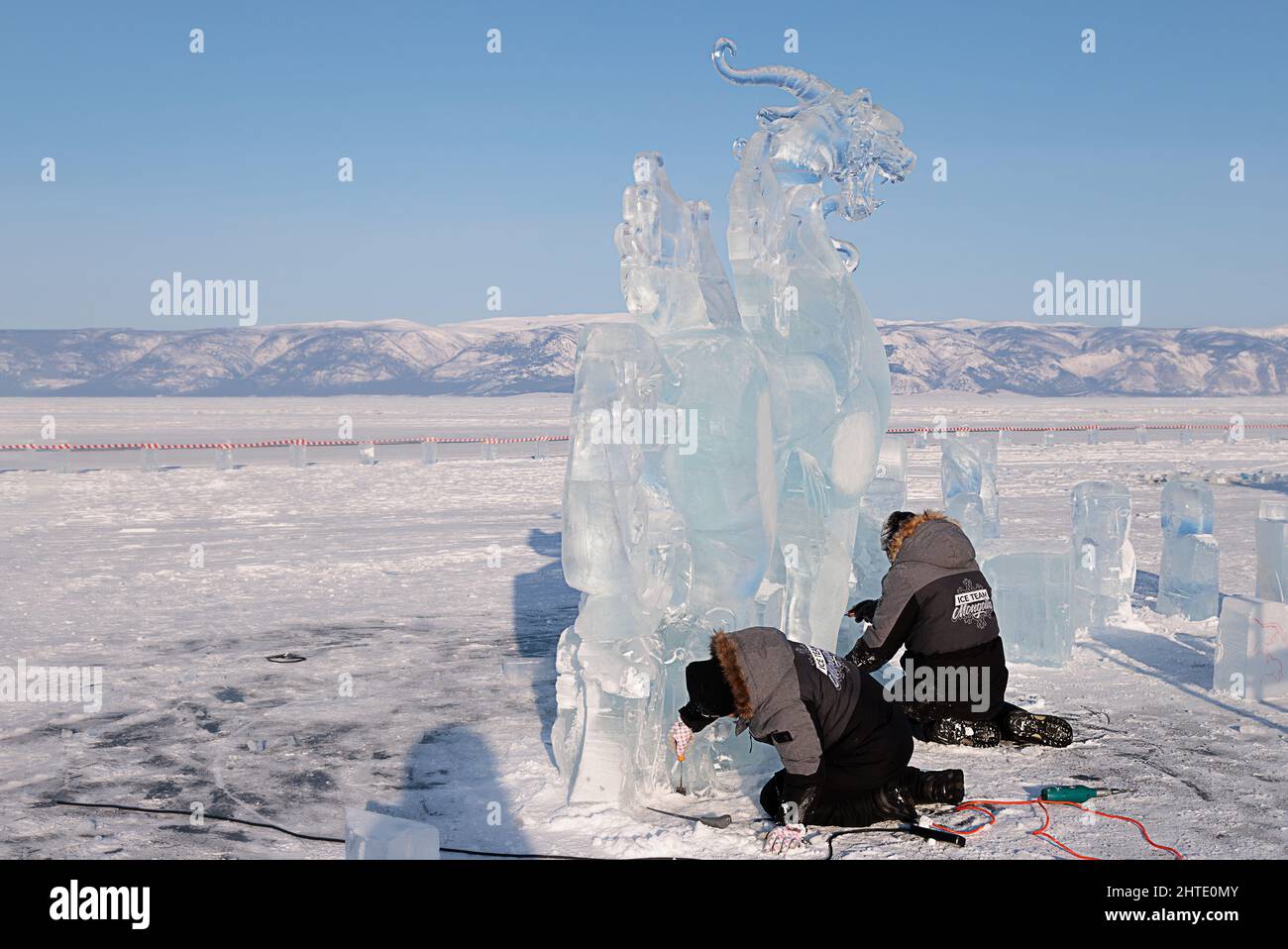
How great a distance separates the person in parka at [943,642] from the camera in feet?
22.2

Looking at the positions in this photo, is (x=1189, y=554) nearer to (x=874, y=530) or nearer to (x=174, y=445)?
(x=874, y=530)

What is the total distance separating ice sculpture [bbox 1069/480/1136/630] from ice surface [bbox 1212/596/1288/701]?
2.25 meters

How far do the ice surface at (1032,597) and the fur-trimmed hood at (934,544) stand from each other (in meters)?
2.09

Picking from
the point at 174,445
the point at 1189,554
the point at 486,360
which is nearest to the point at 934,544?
the point at 1189,554

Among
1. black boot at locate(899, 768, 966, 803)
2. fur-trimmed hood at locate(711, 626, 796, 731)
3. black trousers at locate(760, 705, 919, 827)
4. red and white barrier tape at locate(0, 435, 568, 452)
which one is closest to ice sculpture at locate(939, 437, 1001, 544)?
black boot at locate(899, 768, 966, 803)

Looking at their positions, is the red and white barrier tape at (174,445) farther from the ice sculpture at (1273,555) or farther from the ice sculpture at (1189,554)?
the ice sculpture at (1273,555)

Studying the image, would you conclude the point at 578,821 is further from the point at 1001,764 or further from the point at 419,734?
the point at 1001,764

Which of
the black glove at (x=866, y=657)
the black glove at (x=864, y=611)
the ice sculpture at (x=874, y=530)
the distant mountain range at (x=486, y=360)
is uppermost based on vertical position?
the distant mountain range at (x=486, y=360)

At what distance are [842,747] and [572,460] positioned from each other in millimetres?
1883

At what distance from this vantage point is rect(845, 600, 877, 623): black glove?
724 centimetres

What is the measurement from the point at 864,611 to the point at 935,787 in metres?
1.60

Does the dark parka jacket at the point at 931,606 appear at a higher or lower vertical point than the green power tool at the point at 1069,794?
higher

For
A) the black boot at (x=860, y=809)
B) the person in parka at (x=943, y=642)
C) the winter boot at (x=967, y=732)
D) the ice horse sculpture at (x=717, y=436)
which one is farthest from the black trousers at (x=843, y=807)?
the winter boot at (x=967, y=732)

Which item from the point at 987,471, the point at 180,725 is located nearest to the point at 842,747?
the point at 180,725
